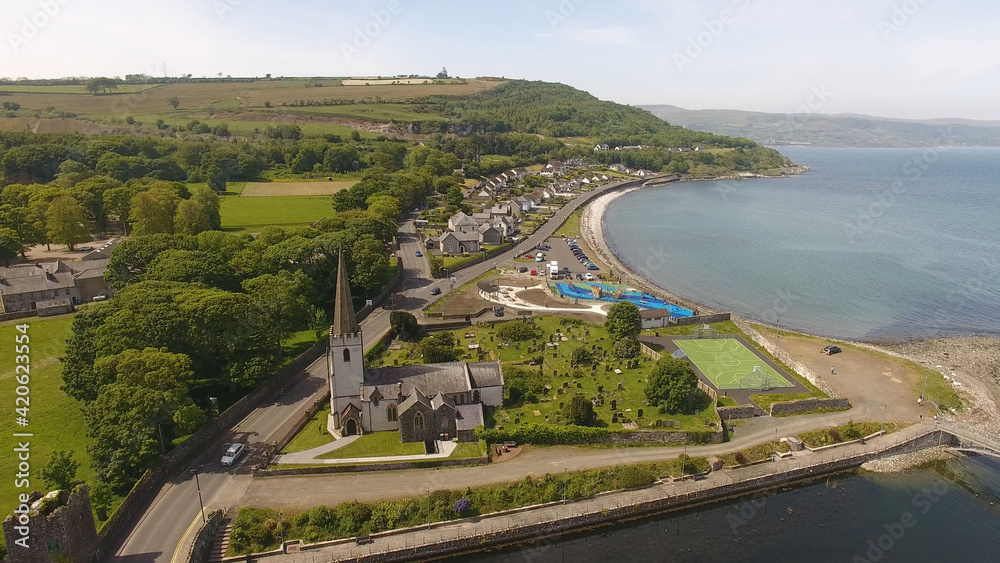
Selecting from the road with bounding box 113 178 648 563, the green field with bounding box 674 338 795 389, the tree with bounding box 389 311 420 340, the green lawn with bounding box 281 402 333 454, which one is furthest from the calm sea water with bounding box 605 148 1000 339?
the green lawn with bounding box 281 402 333 454

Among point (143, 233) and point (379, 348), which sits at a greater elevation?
point (143, 233)

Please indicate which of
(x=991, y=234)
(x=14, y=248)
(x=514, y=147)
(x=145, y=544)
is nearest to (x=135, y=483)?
(x=145, y=544)

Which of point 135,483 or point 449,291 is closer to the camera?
point 135,483

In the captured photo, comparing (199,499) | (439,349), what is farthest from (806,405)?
(199,499)

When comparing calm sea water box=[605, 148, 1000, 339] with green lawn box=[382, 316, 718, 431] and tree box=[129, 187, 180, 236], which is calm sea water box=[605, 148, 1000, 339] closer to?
green lawn box=[382, 316, 718, 431]

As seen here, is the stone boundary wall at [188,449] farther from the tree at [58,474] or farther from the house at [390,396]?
the house at [390,396]

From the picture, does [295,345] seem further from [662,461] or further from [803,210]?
[803,210]

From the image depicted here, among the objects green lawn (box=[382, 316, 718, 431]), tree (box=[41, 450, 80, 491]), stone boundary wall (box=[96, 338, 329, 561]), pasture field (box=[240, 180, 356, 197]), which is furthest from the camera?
pasture field (box=[240, 180, 356, 197])

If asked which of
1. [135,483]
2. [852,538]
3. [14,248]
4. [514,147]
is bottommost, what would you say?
[852,538]
